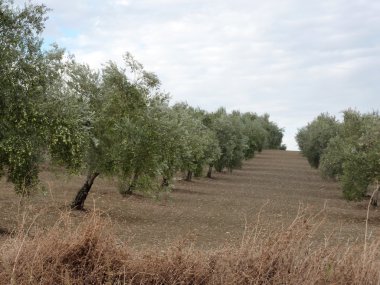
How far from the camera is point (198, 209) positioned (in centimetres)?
3275

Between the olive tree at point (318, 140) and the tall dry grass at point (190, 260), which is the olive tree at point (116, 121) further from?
the olive tree at point (318, 140)

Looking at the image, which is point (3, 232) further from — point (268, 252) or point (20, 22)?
point (268, 252)

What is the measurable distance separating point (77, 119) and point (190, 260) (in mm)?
10843

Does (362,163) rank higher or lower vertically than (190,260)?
higher

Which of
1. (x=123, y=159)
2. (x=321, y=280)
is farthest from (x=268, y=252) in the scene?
(x=123, y=159)

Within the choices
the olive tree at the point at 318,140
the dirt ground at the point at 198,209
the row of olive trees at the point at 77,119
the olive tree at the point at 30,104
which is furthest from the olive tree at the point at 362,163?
the olive tree at the point at 318,140

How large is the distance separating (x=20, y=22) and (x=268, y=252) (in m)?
12.7

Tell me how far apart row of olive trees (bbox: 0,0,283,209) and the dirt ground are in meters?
1.50

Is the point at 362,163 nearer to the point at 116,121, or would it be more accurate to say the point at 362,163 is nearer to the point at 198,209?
the point at 198,209

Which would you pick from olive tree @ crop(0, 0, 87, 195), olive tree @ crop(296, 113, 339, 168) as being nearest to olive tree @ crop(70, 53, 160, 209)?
olive tree @ crop(0, 0, 87, 195)

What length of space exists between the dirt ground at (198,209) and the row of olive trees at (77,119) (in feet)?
4.91

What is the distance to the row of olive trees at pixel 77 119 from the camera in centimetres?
1711

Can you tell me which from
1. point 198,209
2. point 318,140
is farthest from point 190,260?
point 318,140

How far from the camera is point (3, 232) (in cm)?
1845
